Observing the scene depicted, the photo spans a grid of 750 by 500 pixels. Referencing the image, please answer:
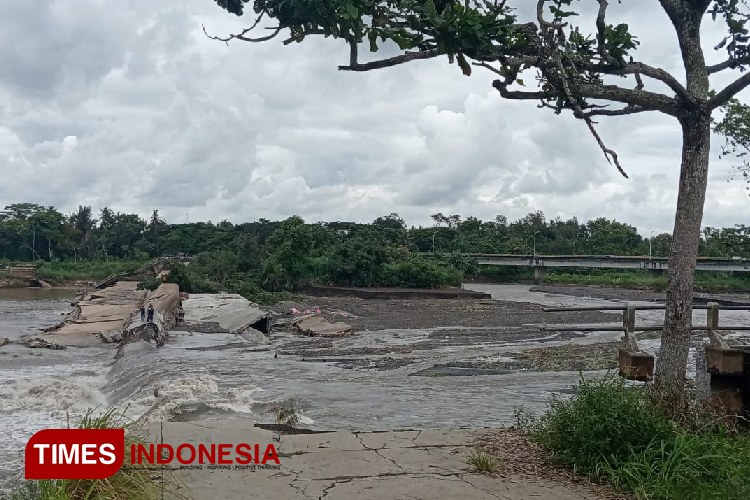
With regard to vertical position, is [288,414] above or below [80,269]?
above

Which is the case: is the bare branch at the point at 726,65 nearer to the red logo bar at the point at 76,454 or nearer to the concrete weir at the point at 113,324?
the red logo bar at the point at 76,454

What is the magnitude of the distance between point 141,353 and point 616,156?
16.0m

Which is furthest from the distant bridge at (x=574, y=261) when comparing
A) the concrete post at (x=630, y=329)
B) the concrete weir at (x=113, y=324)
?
the concrete post at (x=630, y=329)

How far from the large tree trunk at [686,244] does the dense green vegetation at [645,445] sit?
0.53 meters

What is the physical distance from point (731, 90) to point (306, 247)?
45.9 metres

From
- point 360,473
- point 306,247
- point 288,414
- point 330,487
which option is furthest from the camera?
point 306,247

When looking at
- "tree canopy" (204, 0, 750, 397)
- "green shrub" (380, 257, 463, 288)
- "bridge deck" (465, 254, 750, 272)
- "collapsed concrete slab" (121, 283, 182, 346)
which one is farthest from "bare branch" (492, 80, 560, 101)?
"bridge deck" (465, 254, 750, 272)

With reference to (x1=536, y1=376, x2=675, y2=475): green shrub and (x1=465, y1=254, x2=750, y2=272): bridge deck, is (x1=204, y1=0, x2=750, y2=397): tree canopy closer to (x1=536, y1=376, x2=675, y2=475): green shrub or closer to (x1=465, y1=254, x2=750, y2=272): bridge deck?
(x1=536, y1=376, x2=675, y2=475): green shrub

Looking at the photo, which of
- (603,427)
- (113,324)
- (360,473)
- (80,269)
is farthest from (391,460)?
(80,269)

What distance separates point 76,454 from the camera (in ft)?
17.3

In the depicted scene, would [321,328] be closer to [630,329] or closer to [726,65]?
[630,329]

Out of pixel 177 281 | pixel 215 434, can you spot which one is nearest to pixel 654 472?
pixel 215 434

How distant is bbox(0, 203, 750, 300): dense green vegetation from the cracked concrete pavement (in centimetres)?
3830

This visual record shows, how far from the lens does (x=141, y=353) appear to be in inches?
771
